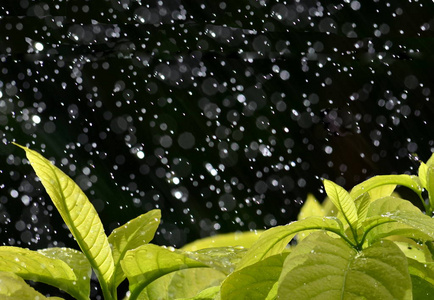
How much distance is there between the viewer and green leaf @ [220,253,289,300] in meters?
0.19

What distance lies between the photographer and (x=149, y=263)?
0.21 meters

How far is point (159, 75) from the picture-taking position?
3.45ft

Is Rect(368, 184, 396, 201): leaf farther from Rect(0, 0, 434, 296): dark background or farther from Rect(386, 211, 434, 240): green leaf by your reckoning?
Rect(0, 0, 434, 296): dark background

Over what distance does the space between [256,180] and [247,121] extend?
0.13m

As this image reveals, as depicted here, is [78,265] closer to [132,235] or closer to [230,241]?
[132,235]

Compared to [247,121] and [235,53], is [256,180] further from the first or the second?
[235,53]

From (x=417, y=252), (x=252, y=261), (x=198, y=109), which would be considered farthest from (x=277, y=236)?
(x=198, y=109)

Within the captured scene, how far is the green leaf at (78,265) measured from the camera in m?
0.23

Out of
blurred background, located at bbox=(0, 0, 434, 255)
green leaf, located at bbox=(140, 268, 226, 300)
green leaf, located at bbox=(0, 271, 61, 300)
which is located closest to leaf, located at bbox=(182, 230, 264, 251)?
green leaf, located at bbox=(140, 268, 226, 300)

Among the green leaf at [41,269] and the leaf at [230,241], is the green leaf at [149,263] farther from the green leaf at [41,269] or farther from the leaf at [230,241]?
the leaf at [230,241]

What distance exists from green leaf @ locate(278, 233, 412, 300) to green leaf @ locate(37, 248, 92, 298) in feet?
0.34

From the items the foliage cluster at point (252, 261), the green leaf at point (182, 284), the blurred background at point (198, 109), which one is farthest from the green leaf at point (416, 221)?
the blurred background at point (198, 109)

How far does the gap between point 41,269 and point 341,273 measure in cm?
13

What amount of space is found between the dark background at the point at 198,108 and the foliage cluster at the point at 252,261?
71 centimetres
